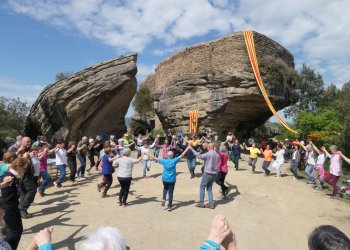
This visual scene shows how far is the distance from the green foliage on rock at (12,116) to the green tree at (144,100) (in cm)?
1362

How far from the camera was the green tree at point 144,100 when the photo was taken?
119ft

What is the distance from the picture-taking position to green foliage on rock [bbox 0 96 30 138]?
35116 mm

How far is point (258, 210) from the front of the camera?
28.6 ft

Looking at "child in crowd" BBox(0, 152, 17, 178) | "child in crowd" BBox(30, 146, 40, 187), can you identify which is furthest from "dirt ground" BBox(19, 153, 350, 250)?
"child in crowd" BBox(0, 152, 17, 178)

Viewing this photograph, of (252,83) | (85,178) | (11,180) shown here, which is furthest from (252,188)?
(252,83)

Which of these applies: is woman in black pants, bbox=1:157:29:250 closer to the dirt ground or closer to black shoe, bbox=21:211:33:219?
the dirt ground

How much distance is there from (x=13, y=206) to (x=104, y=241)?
3863 millimetres

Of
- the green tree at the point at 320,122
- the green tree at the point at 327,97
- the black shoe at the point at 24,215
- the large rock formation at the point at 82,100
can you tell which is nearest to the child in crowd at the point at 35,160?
the black shoe at the point at 24,215

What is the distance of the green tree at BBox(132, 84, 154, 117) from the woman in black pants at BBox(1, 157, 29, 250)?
3079 cm

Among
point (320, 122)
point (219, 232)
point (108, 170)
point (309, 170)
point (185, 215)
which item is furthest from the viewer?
point (320, 122)

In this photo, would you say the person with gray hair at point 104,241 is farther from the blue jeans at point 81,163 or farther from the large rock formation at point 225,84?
the large rock formation at point 225,84

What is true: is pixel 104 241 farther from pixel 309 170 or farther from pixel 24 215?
pixel 309 170

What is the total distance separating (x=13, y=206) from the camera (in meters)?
5.38

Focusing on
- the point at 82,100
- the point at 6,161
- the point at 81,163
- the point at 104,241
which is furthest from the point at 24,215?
the point at 82,100
